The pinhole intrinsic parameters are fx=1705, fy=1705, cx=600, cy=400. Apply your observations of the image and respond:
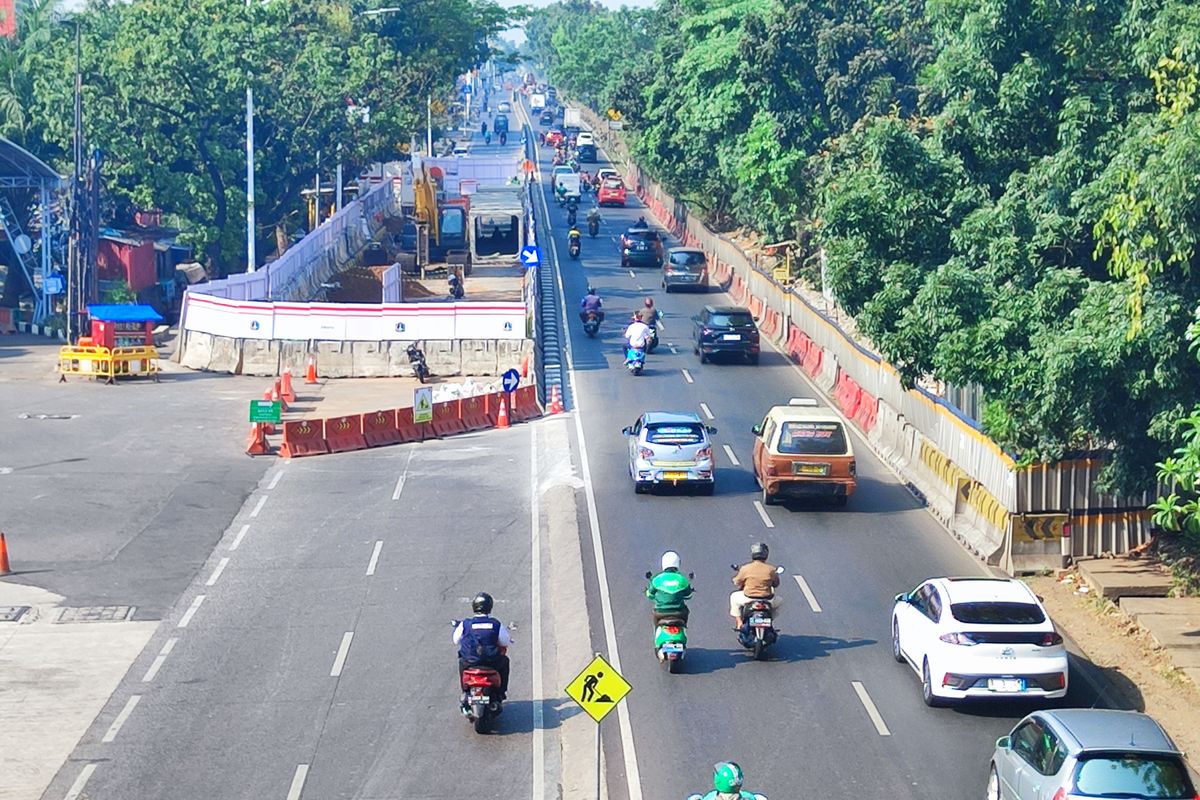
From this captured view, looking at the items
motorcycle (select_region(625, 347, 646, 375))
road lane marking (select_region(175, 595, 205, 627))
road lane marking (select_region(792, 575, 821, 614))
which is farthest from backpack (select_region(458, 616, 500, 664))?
motorcycle (select_region(625, 347, 646, 375))

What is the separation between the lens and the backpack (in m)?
20.0

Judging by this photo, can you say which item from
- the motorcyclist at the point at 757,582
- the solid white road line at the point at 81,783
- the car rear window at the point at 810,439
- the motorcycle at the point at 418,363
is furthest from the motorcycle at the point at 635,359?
the solid white road line at the point at 81,783

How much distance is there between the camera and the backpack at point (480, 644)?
20000 mm

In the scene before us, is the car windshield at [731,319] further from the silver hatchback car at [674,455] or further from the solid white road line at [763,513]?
the solid white road line at [763,513]

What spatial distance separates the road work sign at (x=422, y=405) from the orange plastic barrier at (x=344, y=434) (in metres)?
1.47

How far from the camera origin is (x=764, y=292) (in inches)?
2271

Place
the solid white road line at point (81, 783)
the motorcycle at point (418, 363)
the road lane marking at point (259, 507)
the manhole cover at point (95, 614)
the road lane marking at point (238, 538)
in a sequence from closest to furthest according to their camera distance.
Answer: the solid white road line at point (81, 783)
the manhole cover at point (95, 614)
the road lane marking at point (238, 538)
the road lane marking at point (259, 507)
the motorcycle at point (418, 363)

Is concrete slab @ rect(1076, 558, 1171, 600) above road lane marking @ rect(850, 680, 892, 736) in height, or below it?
above

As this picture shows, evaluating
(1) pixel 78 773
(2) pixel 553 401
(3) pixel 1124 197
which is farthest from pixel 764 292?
(1) pixel 78 773

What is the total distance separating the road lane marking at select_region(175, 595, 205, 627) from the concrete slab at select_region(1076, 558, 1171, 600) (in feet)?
45.6

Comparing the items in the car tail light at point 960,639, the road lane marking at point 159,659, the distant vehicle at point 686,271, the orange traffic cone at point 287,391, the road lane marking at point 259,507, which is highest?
the distant vehicle at point 686,271

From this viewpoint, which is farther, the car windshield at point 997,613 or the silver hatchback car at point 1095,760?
the car windshield at point 997,613

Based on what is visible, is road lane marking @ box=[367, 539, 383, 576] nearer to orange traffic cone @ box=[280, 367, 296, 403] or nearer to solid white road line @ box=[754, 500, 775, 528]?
solid white road line @ box=[754, 500, 775, 528]

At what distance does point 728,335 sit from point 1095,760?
33.6 m
